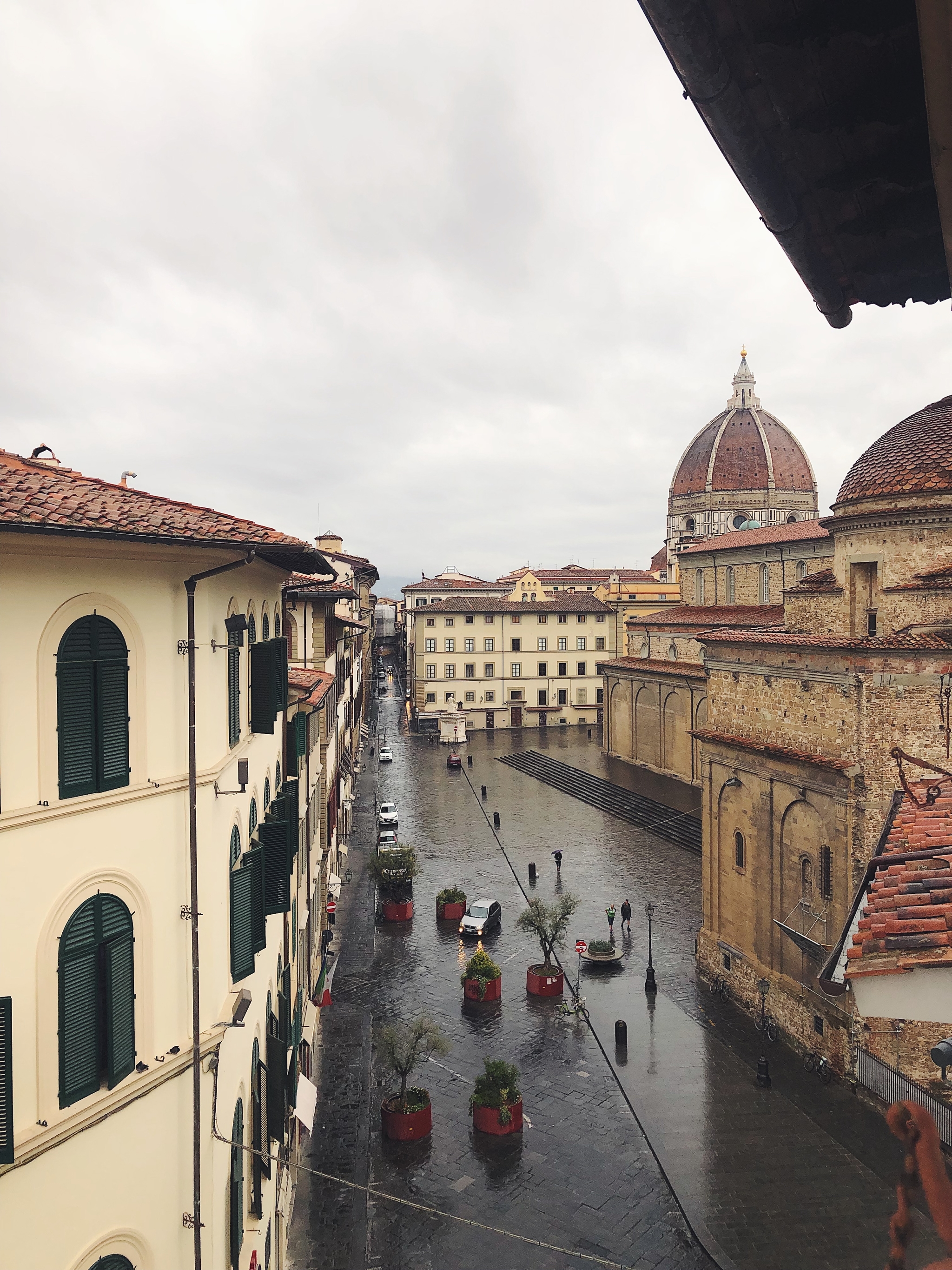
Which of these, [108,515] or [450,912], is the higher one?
[108,515]

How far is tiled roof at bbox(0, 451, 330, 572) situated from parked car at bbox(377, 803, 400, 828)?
99.3 feet

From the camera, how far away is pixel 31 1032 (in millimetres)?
6578

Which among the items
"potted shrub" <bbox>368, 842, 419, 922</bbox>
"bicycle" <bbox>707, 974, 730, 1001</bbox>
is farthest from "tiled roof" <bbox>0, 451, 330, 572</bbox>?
"potted shrub" <bbox>368, 842, 419, 922</bbox>

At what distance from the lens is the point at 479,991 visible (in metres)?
21.4

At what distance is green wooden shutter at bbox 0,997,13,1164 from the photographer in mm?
6230

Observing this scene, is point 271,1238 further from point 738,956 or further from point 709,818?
point 709,818

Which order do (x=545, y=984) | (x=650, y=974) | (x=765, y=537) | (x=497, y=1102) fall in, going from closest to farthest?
(x=497, y=1102)
(x=545, y=984)
(x=650, y=974)
(x=765, y=537)

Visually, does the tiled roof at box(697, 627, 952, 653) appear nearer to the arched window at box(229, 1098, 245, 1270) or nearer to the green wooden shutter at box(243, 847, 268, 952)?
the green wooden shutter at box(243, 847, 268, 952)

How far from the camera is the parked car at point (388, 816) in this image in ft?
124

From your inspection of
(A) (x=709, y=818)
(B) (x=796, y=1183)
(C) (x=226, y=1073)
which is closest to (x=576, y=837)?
(A) (x=709, y=818)

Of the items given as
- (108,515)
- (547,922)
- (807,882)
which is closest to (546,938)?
(547,922)

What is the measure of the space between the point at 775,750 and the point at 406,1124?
11457 millimetres

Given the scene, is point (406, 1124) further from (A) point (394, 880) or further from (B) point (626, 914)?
(B) point (626, 914)

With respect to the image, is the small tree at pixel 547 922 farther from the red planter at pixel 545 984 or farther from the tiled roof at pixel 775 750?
the tiled roof at pixel 775 750
